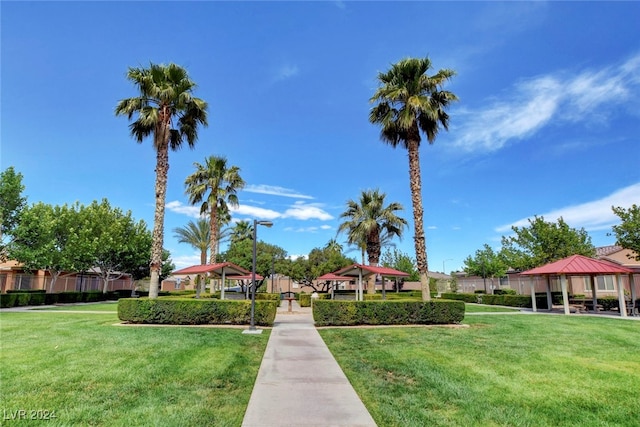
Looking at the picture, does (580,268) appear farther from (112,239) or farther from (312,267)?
(112,239)

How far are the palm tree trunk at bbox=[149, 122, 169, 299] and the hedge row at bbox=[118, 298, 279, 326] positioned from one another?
4.04 feet

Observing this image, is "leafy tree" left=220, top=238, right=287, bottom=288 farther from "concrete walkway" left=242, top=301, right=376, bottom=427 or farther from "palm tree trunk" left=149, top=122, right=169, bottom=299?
"concrete walkway" left=242, top=301, right=376, bottom=427

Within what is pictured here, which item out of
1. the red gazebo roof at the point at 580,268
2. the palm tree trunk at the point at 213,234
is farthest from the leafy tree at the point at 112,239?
the red gazebo roof at the point at 580,268

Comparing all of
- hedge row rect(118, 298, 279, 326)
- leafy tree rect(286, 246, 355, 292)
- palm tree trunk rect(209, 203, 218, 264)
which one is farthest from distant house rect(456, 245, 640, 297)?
palm tree trunk rect(209, 203, 218, 264)

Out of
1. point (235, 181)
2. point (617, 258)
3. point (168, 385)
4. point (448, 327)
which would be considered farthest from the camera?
point (617, 258)

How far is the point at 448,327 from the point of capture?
13922mm

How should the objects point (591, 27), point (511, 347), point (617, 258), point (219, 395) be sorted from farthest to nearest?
1. point (617, 258)
2. point (591, 27)
3. point (511, 347)
4. point (219, 395)

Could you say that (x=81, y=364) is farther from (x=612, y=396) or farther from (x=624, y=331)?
(x=624, y=331)

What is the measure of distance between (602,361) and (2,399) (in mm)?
11035

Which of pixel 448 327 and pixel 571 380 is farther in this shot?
pixel 448 327

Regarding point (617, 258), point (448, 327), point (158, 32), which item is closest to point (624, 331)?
point (448, 327)

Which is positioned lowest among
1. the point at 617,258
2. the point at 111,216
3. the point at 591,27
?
the point at 617,258

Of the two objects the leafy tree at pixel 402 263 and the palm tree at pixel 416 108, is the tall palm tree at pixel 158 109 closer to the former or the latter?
the palm tree at pixel 416 108

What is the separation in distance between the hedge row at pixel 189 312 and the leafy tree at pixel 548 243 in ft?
83.0
